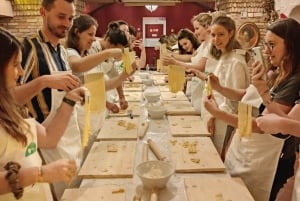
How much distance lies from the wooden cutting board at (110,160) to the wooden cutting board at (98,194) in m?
0.14

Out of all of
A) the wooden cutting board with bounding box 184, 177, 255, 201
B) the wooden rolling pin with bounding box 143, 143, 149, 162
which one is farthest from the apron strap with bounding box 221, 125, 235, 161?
the wooden cutting board with bounding box 184, 177, 255, 201

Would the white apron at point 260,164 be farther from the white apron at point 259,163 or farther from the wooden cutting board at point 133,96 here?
the wooden cutting board at point 133,96

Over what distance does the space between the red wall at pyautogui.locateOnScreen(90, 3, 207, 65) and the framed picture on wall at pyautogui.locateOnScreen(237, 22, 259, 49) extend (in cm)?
586

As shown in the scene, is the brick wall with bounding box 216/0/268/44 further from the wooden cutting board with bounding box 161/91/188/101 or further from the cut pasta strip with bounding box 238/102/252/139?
the cut pasta strip with bounding box 238/102/252/139

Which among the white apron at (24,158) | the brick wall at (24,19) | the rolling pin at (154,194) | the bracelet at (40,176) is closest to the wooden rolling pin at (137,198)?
the rolling pin at (154,194)

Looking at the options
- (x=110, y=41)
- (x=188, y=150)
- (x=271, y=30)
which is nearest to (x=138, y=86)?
(x=110, y=41)

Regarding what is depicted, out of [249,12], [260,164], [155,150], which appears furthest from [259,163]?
[249,12]

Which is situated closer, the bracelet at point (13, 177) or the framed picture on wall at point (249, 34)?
the bracelet at point (13, 177)

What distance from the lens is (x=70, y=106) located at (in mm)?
1438

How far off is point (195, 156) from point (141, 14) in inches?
362

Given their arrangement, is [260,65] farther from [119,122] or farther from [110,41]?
[110,41]

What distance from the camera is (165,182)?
146cm

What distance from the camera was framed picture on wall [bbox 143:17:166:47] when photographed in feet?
34.5

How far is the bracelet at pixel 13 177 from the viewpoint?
3.18 feet
